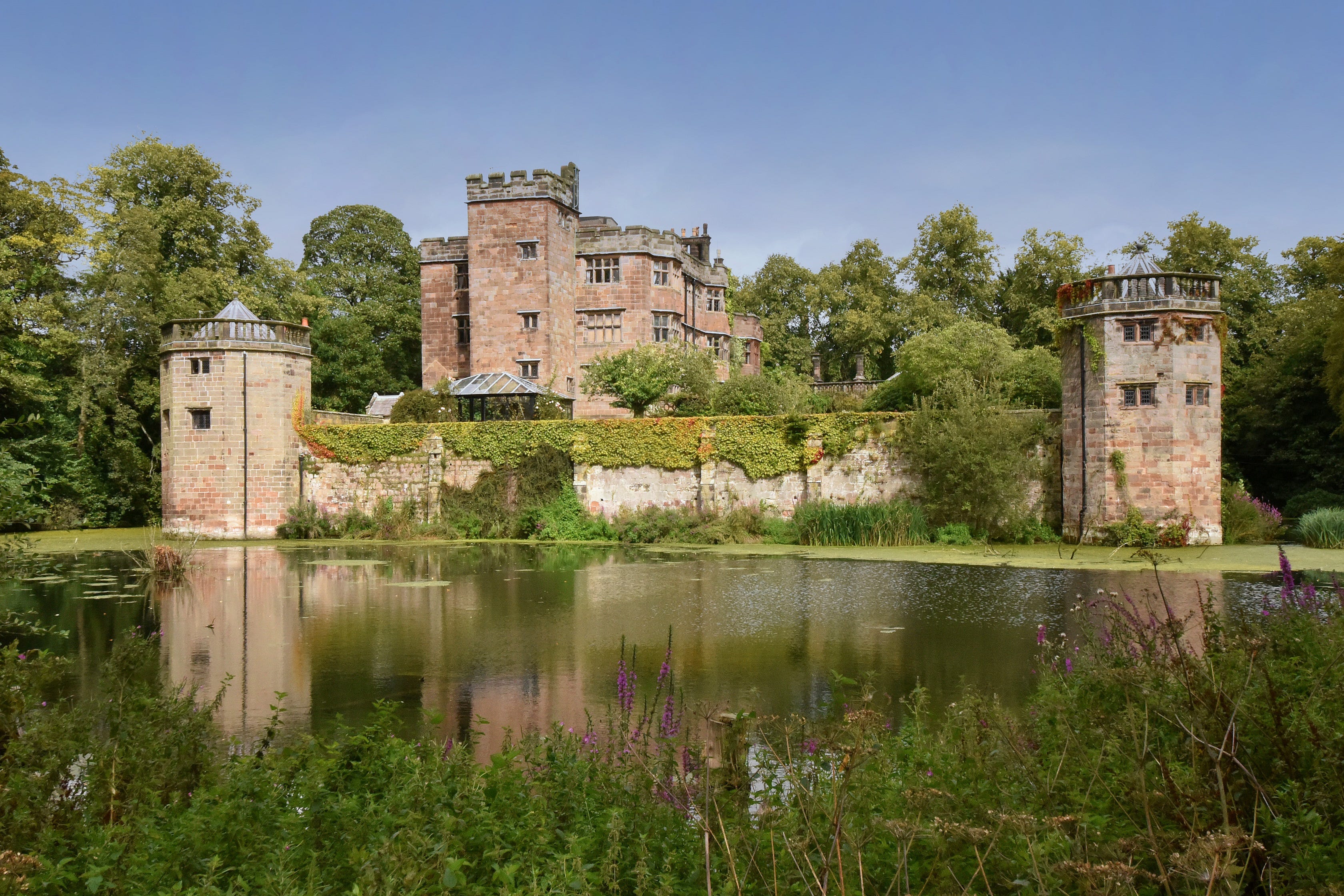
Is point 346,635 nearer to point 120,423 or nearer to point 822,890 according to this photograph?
point 822,890

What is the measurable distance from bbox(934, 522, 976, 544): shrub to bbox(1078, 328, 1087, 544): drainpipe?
7.22 feet

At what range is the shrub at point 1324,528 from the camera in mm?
19547

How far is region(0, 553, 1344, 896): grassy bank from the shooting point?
325cm

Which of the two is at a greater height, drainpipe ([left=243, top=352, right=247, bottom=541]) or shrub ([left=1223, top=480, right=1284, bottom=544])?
drainpipe ([left=243, top=352, right=247, bottom=541])

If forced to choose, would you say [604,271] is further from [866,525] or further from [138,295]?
[866,525]

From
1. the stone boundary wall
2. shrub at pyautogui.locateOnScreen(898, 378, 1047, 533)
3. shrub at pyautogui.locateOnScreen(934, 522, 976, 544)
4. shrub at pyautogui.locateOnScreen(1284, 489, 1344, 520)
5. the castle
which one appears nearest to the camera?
the castle

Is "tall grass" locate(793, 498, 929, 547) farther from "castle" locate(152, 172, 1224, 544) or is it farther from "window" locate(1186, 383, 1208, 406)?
"window" locate(1186, 383, 1208, 406)

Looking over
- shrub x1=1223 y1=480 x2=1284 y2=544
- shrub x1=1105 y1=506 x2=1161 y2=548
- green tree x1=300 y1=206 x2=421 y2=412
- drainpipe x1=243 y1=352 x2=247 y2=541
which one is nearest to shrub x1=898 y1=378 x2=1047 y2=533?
shrub x1=1105 y1=506 x2=1161 y2=548

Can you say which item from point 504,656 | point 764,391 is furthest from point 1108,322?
point 504,656

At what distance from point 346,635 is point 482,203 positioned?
27.7 metres

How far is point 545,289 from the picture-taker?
1416 inches

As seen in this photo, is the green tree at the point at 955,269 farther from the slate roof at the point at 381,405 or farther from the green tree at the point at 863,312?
the slate roof at the point at 381,405

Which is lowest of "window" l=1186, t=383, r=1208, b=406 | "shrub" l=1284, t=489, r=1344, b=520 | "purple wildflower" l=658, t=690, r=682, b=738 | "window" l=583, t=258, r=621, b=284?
"purple wildflower" l=658, t=690, r=682, b=738

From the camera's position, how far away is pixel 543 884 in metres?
3.32
